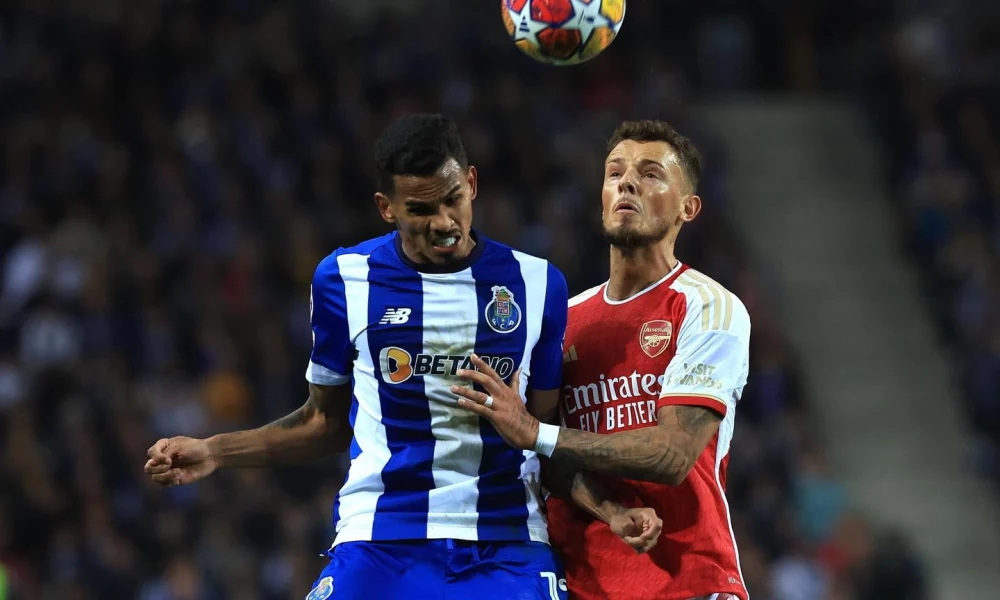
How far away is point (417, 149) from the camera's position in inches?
185

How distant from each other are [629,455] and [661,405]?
270 millimetres

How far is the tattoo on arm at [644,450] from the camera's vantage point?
474 cm

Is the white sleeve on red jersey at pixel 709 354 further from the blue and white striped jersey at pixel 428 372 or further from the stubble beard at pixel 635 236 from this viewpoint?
the blue and white striped jersey at pixel 428 372

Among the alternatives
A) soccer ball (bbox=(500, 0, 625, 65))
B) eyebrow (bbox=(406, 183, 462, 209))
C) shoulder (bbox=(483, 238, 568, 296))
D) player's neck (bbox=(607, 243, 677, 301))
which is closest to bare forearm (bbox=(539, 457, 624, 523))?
shoulder (bbox=(483, 238, 568, 296))

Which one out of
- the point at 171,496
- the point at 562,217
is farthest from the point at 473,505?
the point at 562,217

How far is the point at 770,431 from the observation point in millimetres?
12758

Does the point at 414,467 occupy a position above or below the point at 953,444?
above

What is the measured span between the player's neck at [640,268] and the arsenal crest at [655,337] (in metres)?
0.20

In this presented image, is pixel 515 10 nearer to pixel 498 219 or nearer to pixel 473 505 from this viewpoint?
pixel 473 505

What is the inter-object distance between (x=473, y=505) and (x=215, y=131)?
9.47m

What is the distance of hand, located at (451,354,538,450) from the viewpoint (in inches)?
182

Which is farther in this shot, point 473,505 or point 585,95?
point 585,95

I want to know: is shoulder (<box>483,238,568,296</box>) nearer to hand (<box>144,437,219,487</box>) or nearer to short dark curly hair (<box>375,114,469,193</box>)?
short dark curly hair (<box>375,114,469,193</box>)

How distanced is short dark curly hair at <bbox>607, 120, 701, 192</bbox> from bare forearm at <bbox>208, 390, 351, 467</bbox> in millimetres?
1486
